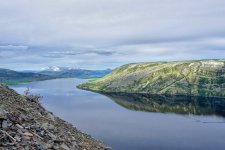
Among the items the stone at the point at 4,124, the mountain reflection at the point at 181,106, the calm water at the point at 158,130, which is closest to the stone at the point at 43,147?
the stone at the point at 4,124

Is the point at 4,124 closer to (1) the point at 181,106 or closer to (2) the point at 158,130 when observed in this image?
(2) the point at 158,130

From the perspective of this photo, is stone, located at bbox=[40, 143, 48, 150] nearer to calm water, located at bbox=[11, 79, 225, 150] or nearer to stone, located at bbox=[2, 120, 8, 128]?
stone, located at bbox=[2, 120, 8, 128]

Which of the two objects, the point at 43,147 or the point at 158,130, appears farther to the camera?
the point at 158,130

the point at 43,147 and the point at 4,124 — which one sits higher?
the point at 4,124

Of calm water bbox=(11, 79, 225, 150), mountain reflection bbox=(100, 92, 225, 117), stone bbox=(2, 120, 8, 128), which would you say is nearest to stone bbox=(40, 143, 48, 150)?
stone bbox=(2, 120, 8, 128)

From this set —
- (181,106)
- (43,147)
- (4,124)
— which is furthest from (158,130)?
(4,124)

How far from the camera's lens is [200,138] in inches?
3044

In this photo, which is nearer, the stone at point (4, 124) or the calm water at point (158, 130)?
the stone at point (4, 124)

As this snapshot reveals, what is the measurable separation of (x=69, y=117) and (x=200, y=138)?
75.8m

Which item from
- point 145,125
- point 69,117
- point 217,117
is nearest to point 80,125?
point 69,117

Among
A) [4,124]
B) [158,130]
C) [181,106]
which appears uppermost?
[4,124]

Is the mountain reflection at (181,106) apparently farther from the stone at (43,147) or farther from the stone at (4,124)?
the stone at (4,124)

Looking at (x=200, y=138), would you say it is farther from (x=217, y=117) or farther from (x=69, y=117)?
(x=69, y=117)

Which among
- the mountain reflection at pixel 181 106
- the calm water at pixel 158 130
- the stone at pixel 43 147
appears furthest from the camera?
the mountain reflection at pixel 181 106
